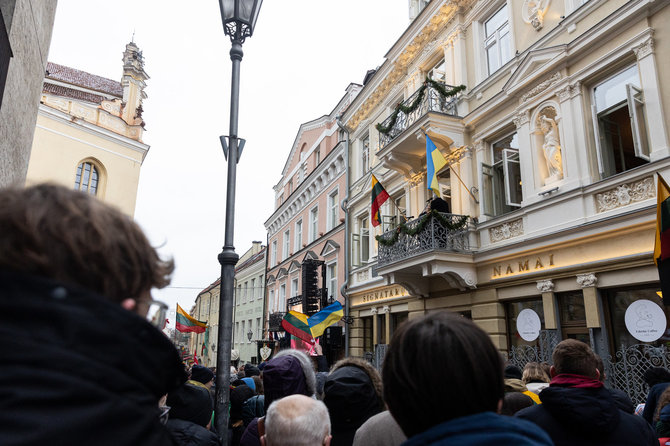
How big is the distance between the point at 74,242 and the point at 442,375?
3.31 ft

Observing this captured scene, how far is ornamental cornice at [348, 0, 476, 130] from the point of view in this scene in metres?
Result: 13.6

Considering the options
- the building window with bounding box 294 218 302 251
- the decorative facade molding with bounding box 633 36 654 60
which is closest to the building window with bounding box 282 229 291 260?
the building window with bounding box 294 218 302 251

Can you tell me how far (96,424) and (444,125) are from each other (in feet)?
41.6

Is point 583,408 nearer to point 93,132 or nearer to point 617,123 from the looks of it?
point 617,123

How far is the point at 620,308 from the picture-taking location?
8.41 metres

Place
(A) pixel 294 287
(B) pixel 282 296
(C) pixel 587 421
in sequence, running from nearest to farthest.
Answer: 1. (C) pixel 587 421
2. (A) pixel 294 287
3. (B) pixel 282 296

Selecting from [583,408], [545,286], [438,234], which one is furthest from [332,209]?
[583,408]

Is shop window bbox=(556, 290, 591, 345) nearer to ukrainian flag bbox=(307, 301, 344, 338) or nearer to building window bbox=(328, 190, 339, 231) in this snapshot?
ukrainian flag bbox=(307, 301, 344, 338)

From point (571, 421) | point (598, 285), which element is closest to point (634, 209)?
point (598, 285)

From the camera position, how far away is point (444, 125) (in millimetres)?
12617

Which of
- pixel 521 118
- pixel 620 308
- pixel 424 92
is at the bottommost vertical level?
pixel 620 308

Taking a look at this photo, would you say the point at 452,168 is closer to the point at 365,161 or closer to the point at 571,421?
the point at 365,161

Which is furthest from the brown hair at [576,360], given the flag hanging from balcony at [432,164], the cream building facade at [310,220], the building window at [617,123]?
the cream building facade at [310,220]

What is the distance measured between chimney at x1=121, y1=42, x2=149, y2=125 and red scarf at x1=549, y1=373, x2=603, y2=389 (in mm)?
30412
